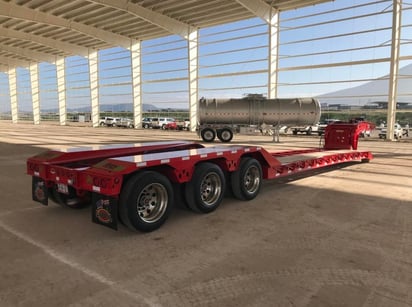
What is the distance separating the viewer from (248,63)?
28359 millimetres

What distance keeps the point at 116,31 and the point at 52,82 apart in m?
20.6

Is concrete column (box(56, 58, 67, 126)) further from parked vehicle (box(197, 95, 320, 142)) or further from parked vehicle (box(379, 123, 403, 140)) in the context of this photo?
parked vehicle (box(379, 123, 403, 140))

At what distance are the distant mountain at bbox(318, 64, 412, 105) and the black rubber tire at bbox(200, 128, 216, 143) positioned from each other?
934cm

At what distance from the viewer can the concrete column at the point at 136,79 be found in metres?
36.8

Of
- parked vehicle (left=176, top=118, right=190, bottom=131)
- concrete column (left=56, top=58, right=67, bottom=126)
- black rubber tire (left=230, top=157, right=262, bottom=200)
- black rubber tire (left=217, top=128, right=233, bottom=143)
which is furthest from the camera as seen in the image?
concrete column (left=56, top=58, right=67, bottom=126)

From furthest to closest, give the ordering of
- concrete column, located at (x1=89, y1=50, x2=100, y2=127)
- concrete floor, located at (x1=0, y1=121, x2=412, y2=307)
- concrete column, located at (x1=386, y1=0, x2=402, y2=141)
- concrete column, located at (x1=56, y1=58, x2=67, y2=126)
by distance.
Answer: concrete column, located at (x1=56, y1=58, x2=67, y2=126) < concrete column, located at (x1=89, y1=50, x2=100, y2=127) < concrete column, located at (x1=386, y1=0, x2=402, y2=141) < concrete floor, located at (x1=0, y1=121, x2=412, y2=307)

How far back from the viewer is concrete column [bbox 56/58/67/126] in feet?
155

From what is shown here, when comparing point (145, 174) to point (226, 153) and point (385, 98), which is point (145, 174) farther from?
point (385, 98)

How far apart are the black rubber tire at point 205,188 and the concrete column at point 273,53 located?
22.0 meters

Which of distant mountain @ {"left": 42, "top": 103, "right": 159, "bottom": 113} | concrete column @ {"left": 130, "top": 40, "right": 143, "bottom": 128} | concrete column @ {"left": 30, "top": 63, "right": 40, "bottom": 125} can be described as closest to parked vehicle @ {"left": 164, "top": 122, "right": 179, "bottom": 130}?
distant mountain @ {"left": 42, "top": 103, "right": 159, "bottom": 113}

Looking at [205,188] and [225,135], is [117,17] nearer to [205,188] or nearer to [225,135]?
[225,135]

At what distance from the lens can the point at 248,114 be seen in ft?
75.8

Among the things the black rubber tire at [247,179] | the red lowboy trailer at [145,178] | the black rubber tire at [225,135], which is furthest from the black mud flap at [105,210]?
the black rubber tire at [225,135]

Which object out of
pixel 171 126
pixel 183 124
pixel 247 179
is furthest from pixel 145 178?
pixel 171 126
